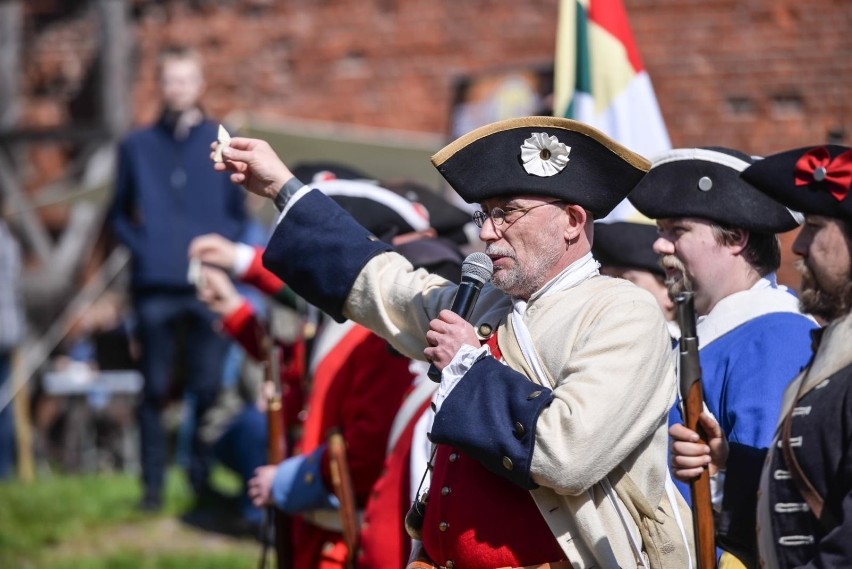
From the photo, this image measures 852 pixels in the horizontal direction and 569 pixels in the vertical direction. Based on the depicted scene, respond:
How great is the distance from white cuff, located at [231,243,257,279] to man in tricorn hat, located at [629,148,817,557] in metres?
1.76

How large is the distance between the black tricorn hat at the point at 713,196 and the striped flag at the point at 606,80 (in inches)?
55.8

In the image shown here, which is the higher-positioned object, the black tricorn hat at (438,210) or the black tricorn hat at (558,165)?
the black tricorn hat at (558,165)

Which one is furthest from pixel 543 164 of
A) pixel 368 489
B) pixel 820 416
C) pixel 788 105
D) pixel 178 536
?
pixel 788 105

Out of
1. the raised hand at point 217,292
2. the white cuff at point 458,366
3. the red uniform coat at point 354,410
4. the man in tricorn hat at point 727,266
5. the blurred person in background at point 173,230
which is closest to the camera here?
the white cuff at point 458,366

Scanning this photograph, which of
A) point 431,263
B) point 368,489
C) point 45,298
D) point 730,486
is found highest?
point 431,263

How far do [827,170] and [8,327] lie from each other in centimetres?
772

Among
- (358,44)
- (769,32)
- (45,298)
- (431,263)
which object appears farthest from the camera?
(45,298)

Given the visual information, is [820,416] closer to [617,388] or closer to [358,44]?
[617,388]

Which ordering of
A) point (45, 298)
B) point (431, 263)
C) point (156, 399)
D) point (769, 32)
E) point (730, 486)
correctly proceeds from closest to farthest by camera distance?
point (730, 486), point (431, 263), point (156, 399), point (769, 32), point (45, 298)

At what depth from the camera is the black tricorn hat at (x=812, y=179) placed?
3.21 m

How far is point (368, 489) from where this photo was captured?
4750 mm

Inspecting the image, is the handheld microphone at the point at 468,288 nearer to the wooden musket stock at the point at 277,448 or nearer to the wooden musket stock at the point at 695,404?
the wooden musket stock at the point at 695,404

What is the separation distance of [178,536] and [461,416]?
453 centimetres

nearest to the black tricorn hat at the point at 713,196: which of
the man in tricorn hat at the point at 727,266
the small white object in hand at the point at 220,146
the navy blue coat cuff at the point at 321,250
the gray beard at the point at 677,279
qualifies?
the man in tricorn hat at the point at 727,266
